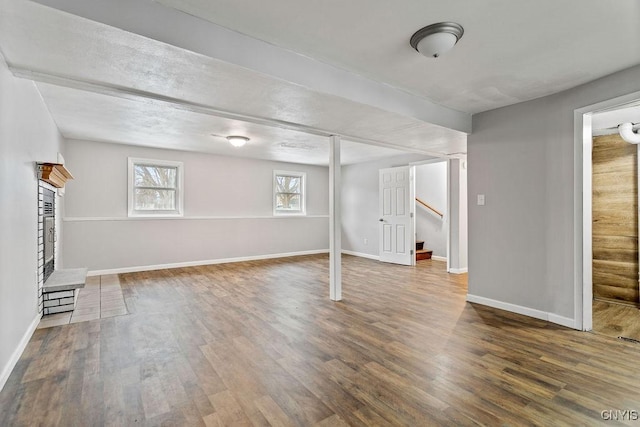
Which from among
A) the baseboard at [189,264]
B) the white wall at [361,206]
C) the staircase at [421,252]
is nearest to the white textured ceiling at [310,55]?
the baseboard at [189,264]

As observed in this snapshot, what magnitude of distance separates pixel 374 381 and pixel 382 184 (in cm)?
537

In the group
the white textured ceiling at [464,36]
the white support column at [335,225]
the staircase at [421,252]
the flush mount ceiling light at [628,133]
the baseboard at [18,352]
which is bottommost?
the baseboard at [18,352]

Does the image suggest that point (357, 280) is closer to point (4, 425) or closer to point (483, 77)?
point (483, 77)

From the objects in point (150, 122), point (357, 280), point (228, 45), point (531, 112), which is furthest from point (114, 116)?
point (531, 112)

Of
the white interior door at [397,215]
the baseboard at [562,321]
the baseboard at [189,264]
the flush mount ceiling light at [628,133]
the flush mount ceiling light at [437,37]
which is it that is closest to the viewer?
the flush mount ceiling light at [437,37]

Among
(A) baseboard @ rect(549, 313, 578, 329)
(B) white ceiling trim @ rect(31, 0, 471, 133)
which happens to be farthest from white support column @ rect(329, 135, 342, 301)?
(A) baseboard @ rect(549, 313, 578, 329)

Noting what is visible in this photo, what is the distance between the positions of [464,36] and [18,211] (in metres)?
3.68

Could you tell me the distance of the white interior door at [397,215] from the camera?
640cm

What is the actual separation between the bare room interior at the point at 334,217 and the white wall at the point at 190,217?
66 mm

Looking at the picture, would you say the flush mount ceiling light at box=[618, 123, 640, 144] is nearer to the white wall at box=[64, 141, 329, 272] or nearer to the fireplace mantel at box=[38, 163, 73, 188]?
the white wall at box=[64, 141, 329, 272]

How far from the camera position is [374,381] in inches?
81.5

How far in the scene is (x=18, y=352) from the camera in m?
2.42

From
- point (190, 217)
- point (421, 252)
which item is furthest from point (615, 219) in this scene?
point (190, 217)

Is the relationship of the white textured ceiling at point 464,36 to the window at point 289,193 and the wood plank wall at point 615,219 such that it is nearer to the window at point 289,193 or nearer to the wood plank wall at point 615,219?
the wood plank wall at point 615,219
